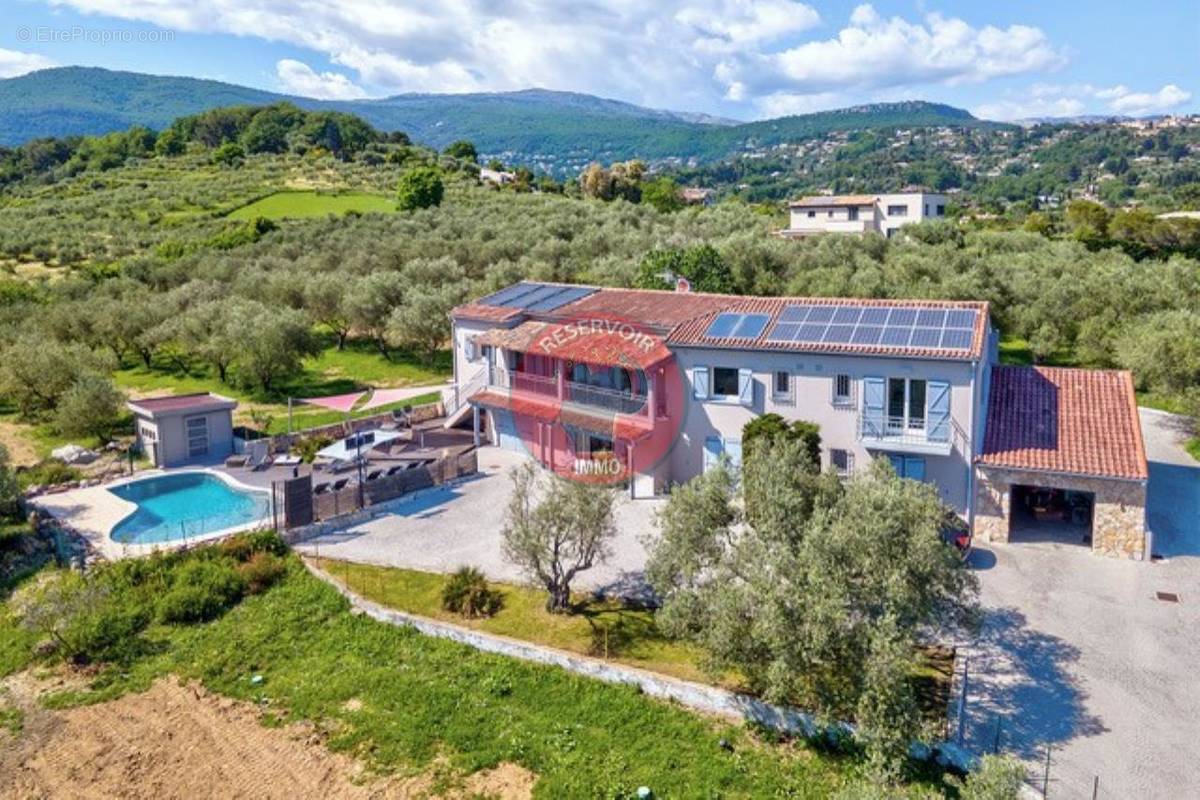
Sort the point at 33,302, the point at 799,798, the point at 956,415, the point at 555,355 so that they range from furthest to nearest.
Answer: the point at 33,302, the point at 555,355, the point at 956,415, the point at 799,798

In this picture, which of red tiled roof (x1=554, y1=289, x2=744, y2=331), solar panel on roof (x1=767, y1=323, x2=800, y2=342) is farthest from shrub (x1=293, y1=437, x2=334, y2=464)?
solar panel on roof (x1=767, y1=323, x2=800, y2=342)

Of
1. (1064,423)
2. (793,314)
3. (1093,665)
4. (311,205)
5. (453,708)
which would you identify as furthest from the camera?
(311,205)

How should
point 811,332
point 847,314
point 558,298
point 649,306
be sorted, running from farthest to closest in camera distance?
point 558,298 → point 649,306 → point 847,314 → point 811,332

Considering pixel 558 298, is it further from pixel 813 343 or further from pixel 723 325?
pixel 813 343

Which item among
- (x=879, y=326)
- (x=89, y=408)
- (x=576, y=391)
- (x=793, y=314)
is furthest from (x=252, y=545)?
(x=879, y=326)

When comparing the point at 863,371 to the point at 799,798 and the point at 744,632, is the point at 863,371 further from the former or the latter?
the point at 799,798

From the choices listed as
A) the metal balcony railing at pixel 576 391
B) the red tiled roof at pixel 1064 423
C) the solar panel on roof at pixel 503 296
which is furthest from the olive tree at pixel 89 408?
the red tiled roof at pixel 1064 423

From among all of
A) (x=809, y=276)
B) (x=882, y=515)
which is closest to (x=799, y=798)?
(x=882, y=515)
